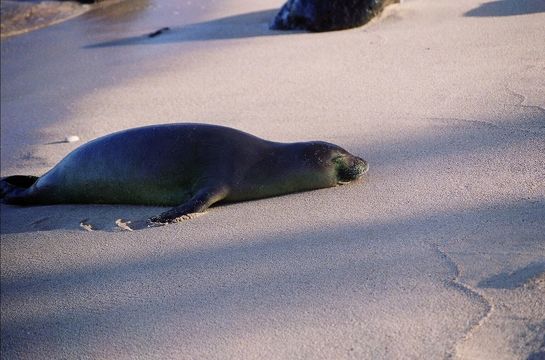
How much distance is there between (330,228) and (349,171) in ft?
1.87

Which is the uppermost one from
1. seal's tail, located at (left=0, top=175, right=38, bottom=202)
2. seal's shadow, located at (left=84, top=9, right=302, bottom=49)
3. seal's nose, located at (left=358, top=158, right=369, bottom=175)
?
seal's shadow, located at (left=84, top=9, right=302, bottom=49)

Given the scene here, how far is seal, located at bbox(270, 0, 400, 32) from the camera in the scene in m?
6.66

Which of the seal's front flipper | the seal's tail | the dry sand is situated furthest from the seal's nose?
the seal's tail

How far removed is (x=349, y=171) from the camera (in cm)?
341

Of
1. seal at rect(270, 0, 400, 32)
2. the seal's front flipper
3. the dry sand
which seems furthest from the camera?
seal at rect(270, 0, 400, 32)

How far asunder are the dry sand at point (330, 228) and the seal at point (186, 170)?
8 cm

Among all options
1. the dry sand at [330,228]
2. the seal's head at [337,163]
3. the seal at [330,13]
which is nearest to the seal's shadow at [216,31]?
the seal at [330,13]

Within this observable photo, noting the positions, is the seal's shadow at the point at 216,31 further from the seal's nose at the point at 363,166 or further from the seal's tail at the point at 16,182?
the seal's nose at the point at 363,166

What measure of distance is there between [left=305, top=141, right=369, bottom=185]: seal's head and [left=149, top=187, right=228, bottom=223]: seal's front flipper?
461 mm

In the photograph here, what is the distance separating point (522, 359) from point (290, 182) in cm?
170

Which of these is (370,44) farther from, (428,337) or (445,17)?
(428,337)

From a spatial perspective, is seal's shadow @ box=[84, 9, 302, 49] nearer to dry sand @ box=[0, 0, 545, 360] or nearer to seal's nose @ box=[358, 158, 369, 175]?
dry sand @ box=[0, 0, 545, 360]

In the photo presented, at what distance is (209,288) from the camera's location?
2.57m

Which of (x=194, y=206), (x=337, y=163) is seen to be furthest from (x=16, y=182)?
(x=337, y=163)
